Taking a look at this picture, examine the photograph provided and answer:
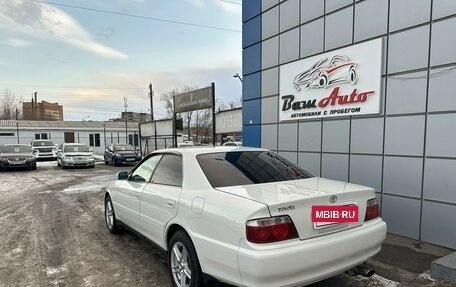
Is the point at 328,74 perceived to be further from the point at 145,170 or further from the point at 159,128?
the point at 159,128

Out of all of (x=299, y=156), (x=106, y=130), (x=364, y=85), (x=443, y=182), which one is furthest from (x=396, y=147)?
(x=106, y=130)

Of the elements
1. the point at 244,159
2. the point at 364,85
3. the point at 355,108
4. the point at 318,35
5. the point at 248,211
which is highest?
the point at 318,35

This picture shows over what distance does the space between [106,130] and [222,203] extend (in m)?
44.9

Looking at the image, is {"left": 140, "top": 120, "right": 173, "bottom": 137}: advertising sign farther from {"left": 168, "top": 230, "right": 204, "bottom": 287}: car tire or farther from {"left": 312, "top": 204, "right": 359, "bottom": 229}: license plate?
{"left": 312, "top": 204, "right": 359, "bottom": 229}: license plate

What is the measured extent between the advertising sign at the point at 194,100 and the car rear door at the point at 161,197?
8.83 m

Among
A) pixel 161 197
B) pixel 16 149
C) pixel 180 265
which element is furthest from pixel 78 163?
pixel 180 265

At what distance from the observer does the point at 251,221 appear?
8.91 feet

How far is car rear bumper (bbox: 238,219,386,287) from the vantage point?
2623mm

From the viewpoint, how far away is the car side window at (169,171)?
3.89 meters

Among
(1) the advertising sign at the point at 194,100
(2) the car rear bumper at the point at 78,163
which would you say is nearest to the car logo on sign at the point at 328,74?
(1) the advertising sign at the point at 194,100

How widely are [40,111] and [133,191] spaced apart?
82169 millimetres

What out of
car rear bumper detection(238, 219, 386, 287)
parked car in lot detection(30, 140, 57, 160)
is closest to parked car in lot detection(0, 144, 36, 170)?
parked car in lot detection(30, 140, 57, 160)

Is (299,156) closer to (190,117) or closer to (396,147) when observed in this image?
(396,147)

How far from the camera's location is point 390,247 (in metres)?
4.87
